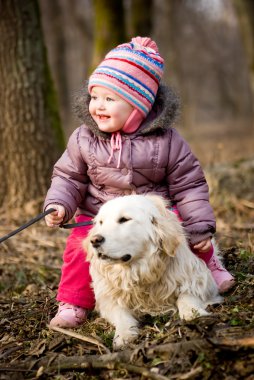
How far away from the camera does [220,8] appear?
32031 millimetres

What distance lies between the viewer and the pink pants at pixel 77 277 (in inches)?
145

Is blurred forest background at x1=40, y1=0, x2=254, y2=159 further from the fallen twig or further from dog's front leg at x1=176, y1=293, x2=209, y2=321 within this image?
the fallen twig

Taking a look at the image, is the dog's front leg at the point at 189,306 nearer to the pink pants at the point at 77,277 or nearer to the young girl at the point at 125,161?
the young girl at the point at 125,161

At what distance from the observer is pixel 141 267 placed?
3.16 metres

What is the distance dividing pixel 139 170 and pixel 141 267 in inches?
30.2

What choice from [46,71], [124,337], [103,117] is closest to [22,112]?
[46,71]

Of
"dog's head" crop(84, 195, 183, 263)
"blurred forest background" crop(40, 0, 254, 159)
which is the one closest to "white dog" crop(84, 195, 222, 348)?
"dog's head" crop(84, 195, 183, 263)

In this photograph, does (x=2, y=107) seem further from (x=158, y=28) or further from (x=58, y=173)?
(x=158, y=28)

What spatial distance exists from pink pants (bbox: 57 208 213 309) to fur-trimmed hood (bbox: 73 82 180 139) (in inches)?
23.0

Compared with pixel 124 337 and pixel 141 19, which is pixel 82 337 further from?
pixel 141 19

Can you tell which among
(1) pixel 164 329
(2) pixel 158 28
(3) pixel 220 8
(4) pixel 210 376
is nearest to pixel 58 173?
(1) pixel 164 329

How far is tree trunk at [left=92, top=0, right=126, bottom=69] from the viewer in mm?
11625

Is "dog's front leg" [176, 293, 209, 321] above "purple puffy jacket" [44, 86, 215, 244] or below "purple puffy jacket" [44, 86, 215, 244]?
below

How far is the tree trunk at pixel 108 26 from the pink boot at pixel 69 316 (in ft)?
28.3
